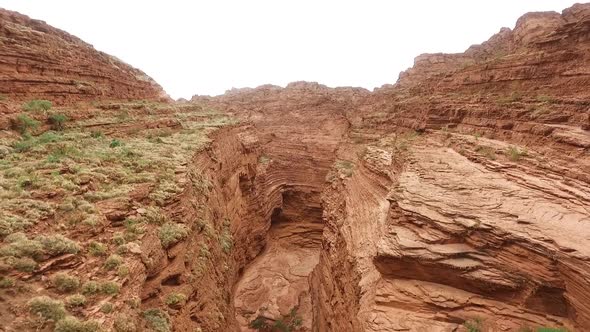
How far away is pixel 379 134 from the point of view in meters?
24.0

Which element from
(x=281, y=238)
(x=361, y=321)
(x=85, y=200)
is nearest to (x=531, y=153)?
(x=361, y=321)

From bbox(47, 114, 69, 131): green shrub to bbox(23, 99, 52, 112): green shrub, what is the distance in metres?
0.47

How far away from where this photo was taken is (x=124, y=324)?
559cm

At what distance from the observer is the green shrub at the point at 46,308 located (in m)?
4.91

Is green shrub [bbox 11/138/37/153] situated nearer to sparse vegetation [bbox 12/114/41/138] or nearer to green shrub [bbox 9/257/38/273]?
sparse vegetation [bbox 12/114/41/138]

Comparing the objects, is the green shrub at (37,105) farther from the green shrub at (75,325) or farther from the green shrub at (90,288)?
the green shrub at (75,325)

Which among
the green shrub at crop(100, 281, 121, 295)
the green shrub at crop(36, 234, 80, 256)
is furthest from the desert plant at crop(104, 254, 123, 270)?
the green shrub at crop(36, 234, 80, 256)

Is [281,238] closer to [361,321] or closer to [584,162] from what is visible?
[361,321]

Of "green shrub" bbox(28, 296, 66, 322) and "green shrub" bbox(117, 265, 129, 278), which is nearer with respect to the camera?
"green shrub" bbox(28, 296, 66, 322)

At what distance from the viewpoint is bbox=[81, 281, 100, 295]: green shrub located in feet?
18.6

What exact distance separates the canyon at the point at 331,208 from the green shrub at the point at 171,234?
6cm

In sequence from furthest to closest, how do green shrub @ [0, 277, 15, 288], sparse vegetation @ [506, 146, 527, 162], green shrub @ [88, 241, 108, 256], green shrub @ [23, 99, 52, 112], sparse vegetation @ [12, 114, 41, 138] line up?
1. green shrub @ [23, 99, 52, 112]
2. sparse vegetation @ [12, 114, 41, 138]
3. sparse vegetation @ [506, 146, 527, 162]
4. green shrub @ [88, 241, 108, 256]
5. green shrub @ [0, 277, 15, 288]

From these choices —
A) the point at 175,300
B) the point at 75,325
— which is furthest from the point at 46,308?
the point at 175,300

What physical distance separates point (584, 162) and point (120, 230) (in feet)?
40.9
